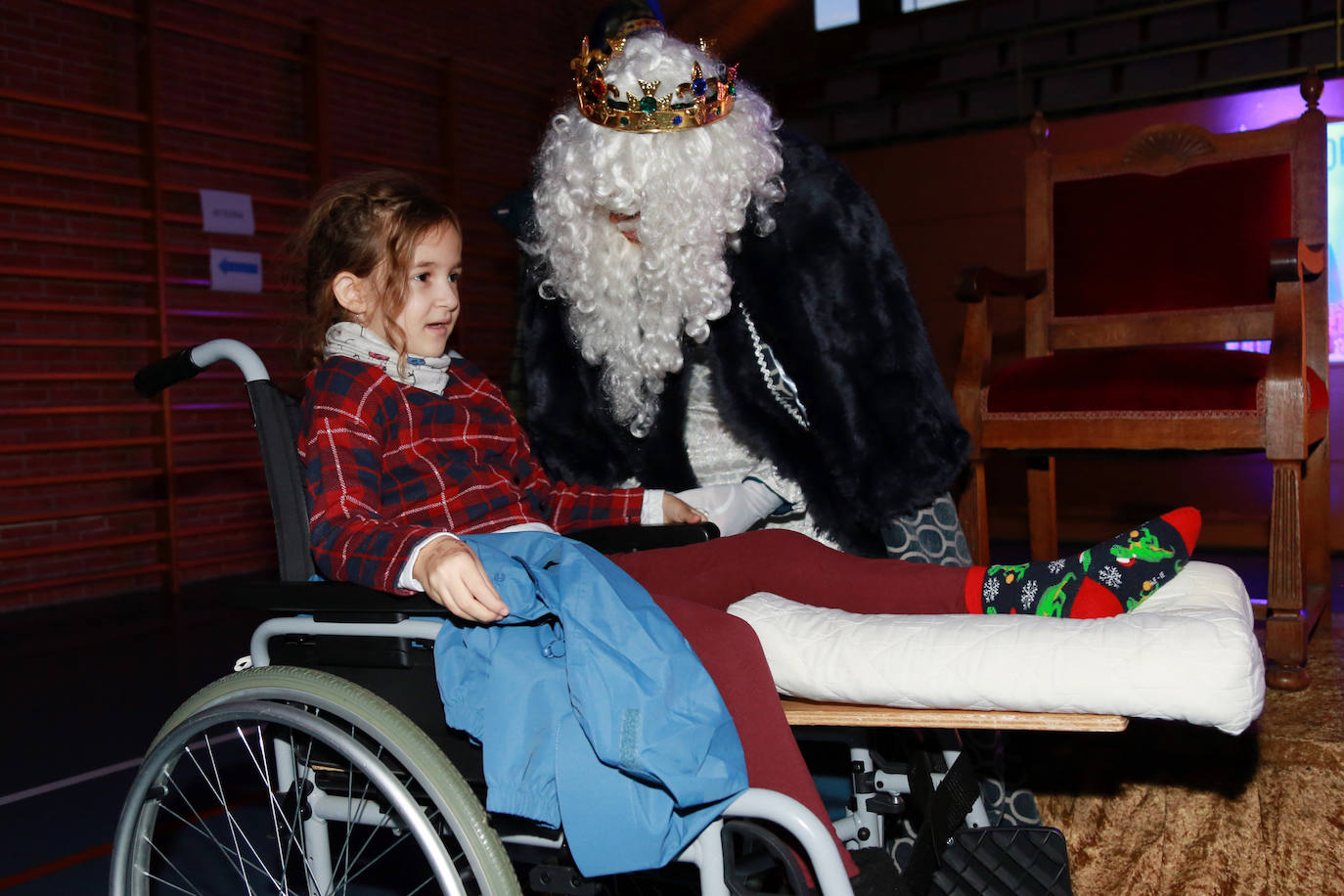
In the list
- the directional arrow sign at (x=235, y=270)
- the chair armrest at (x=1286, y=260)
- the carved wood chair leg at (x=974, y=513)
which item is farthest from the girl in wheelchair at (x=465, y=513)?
the directional arrow sign at (x=235, y=270)

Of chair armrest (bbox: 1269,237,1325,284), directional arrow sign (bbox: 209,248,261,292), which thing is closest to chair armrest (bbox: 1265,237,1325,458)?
chair armrest (bbox: 1269,237,1325,284)

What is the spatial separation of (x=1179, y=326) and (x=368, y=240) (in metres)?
1.92

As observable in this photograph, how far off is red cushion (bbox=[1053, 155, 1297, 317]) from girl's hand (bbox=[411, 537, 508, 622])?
6.88ft

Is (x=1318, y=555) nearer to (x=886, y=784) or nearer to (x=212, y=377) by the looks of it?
(x=886, y=784)

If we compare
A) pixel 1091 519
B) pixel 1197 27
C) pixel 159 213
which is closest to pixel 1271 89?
pixel 1197 27

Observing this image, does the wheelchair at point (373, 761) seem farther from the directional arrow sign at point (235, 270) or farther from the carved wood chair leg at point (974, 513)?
the directional arrow sign at point (235, 270)

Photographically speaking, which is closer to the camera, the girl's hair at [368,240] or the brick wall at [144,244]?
the girl's hair at [368,240]

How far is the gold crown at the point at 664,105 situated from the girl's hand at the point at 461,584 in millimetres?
862

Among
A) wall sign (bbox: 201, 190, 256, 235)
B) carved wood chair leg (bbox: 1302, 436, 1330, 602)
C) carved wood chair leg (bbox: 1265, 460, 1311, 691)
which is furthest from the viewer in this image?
wall sign (bbox: 201, 190, 256, 235)

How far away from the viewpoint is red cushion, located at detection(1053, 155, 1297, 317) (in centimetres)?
244

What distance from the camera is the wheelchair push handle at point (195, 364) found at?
1267 millimetres

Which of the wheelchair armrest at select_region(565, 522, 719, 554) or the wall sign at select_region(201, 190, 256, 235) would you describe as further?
the wall sign at select_region(201, 190, 256, 235)

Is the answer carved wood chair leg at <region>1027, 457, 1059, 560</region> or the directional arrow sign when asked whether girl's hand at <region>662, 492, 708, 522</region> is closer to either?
carved wood chair leg at <region>1027, 457, 1059, 560</region>

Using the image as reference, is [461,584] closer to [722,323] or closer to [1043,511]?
[722,323]
